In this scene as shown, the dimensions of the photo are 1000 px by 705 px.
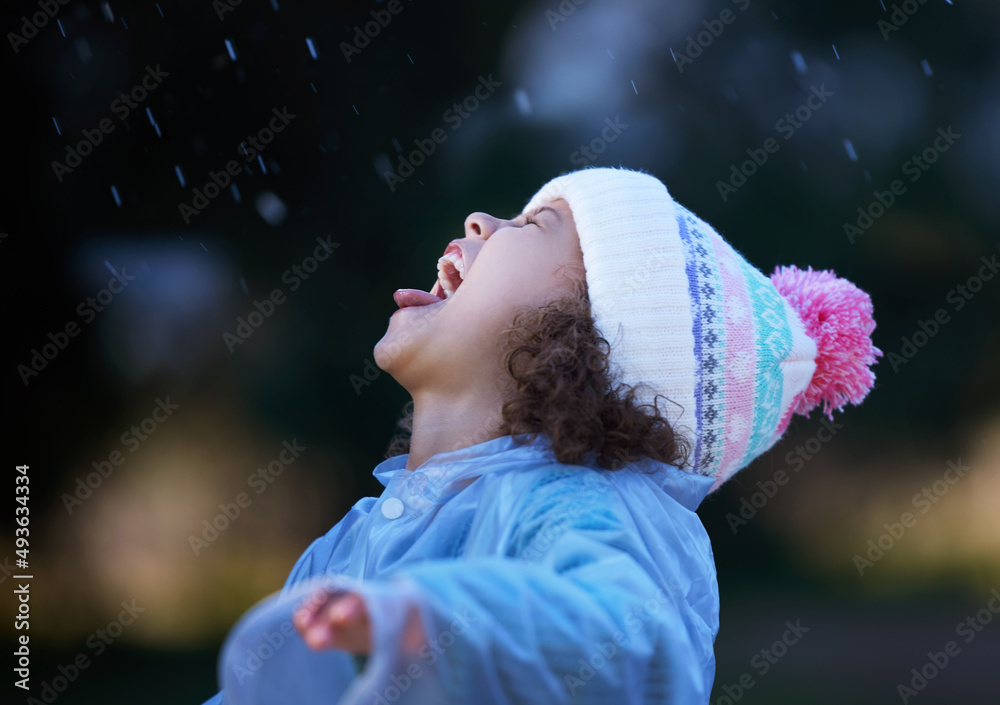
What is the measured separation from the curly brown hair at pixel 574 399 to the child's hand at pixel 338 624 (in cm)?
50

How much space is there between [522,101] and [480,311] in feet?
5.00

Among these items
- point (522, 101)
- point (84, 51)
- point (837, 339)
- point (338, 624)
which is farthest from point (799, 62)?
point (338, 624)

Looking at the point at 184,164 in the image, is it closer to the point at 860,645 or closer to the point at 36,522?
the point at 36,522

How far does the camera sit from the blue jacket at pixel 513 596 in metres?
0.67

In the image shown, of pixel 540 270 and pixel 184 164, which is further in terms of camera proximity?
pixel 184 164

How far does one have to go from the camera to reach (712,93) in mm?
2652

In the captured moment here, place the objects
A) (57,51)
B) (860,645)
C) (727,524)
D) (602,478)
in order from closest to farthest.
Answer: (602,478) → (57,51) → (860,645) → (727,524)

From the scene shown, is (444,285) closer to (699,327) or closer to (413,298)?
(413,298)

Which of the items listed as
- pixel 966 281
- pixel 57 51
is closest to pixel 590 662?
pixel 57 51

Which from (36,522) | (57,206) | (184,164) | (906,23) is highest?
(906,23)

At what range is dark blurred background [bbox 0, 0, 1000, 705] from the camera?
2320 mm

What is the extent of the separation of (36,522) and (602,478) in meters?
2.02

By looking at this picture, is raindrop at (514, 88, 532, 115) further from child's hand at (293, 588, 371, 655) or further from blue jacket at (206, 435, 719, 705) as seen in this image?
child's hand at (293, 588, 371, 655)

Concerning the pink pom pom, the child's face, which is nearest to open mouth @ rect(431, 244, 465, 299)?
the child's face
